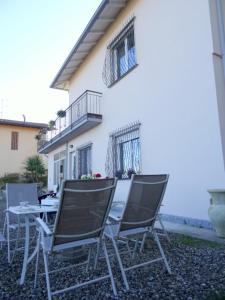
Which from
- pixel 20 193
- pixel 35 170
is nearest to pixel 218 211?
pixel 20 193

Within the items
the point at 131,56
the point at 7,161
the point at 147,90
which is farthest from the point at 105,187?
the point at 7,161

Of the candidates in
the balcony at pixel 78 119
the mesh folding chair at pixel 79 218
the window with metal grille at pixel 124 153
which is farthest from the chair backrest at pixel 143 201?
the balcony at pixel 78 119

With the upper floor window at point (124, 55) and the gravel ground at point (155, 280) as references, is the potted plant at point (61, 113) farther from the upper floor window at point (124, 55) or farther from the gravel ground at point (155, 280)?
the gravel ground at point (155, 280)

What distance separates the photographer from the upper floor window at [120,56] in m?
8.39

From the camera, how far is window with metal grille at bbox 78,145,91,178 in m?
10.9

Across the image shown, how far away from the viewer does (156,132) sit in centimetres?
665

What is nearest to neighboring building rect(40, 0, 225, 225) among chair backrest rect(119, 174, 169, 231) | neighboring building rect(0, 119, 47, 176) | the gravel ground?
the gravel ground

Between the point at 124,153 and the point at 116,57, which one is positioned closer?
the point at 124,153

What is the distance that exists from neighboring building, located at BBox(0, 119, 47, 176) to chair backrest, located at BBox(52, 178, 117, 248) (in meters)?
23.2

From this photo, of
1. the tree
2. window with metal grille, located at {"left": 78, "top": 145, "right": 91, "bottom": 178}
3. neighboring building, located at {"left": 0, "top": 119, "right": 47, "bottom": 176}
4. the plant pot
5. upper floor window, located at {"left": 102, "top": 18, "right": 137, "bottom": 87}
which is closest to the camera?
the plant pot

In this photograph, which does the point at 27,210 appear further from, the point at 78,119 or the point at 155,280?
the point at 78,119

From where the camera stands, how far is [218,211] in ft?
14.1

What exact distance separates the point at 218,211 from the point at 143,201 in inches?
77.0

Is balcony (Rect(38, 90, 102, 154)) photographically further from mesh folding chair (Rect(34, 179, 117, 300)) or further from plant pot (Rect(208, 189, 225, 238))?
mesh folding chair (Rect(34, 179, 117, 300))
